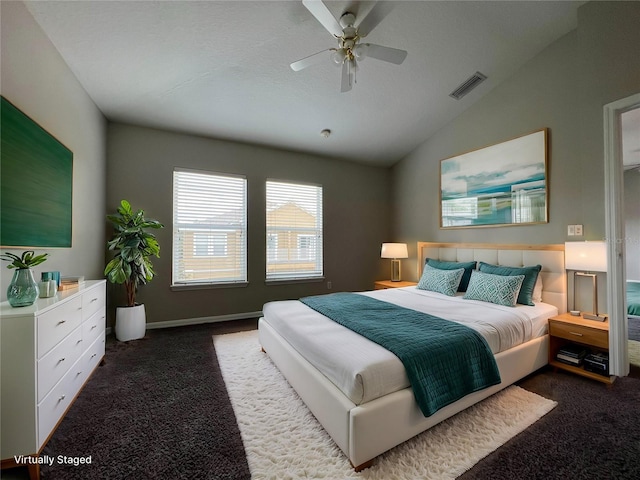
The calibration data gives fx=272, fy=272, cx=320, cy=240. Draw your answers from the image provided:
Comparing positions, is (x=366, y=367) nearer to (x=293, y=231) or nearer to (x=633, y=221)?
(x=293, y=231)

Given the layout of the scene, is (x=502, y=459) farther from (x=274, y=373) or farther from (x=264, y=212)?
(x=264, y=212)

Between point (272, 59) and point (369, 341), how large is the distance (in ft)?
9.39

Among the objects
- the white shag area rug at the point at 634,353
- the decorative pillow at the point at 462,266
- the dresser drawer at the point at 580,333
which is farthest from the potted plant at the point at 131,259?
the white shag area rug at the point at 634,353

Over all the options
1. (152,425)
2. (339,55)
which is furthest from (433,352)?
(339,55)

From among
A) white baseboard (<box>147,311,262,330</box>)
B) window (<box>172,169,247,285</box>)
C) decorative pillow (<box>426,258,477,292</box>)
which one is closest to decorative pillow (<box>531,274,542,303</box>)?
decorative pillow (<box>426,258,477,292</box>)

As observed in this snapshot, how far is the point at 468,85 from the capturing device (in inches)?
137

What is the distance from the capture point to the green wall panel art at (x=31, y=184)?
1.72 m

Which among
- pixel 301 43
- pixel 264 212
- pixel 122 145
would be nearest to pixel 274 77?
pixel 301 43

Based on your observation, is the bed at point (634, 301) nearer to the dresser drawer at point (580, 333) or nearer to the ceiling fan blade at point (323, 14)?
the dresser drawer at point (580, 333)

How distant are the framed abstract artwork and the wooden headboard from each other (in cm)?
32

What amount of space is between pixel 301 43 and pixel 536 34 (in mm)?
2505

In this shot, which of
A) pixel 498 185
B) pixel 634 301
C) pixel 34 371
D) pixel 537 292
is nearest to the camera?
pixel 34 371

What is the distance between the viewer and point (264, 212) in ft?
14.6

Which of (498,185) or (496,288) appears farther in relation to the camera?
(498,185)
